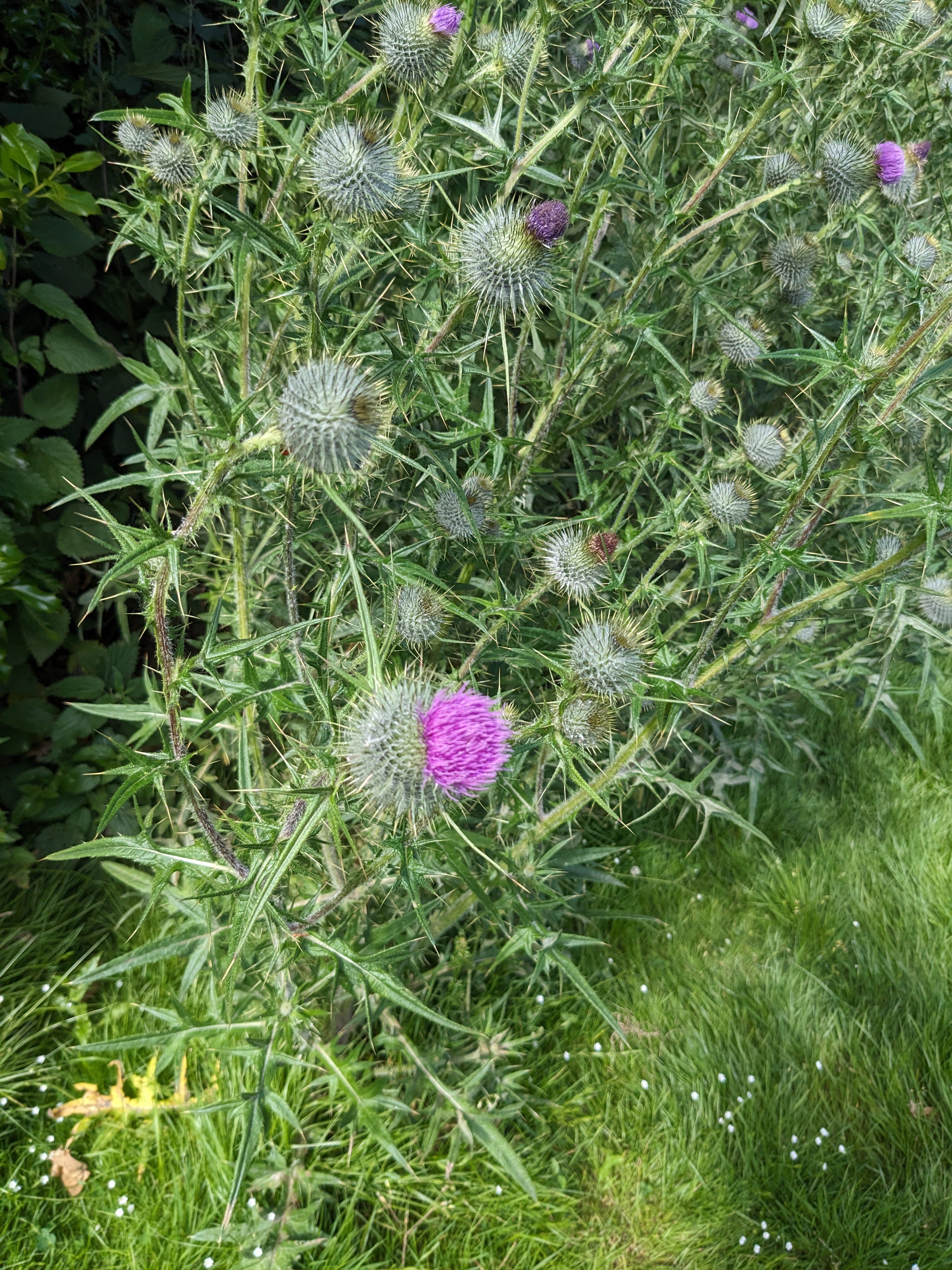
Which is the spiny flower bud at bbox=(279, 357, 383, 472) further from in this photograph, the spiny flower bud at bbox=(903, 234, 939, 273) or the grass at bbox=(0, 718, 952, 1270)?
the spiny flower bud at bbox=(903, 234, 939, 273)

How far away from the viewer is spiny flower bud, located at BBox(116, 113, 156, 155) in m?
2.53

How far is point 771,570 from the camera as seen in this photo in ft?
6.91

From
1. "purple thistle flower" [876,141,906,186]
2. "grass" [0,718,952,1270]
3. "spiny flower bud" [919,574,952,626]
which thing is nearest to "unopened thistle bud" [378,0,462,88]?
"purple thistle flower" [876,141,906,186]

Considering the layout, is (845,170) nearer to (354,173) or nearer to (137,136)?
A: (354,173)

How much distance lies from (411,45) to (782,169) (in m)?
1.41

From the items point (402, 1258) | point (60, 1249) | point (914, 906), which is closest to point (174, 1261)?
point (60, 1249)

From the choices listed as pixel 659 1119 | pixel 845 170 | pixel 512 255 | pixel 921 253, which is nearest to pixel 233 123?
pixel 512 255

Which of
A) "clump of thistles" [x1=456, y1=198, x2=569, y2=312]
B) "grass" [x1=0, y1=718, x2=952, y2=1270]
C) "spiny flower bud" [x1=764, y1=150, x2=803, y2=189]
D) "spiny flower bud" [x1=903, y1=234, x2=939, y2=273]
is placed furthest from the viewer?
"spiny flower bud" [x1=903, y1=234, x2=939, y2=273]

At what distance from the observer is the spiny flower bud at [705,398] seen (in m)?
2.89

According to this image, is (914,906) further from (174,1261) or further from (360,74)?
(360,74)

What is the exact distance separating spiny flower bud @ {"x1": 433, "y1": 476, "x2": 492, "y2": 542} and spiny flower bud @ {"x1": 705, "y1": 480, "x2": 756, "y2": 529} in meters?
0.71

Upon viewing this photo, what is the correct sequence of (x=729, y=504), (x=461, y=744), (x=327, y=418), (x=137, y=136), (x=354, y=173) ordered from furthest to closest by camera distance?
(x=729, y=504) < (x=137, y=136) < (x=354, y=173) < (x=461, y=744) < (x=327, y=418)

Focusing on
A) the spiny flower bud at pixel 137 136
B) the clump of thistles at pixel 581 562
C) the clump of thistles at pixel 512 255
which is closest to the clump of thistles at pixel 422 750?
the clump of thistles at pixel 581 562

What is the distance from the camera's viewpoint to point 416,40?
217cm
